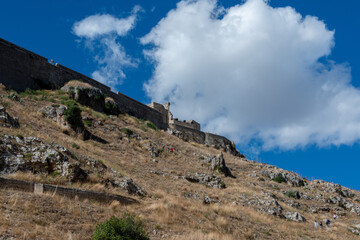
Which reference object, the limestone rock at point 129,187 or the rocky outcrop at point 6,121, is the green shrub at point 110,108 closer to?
the rocky outcrop at point 6,121

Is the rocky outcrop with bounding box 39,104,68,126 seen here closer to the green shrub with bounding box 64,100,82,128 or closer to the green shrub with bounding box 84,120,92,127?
the green shrub with bounding box 64,100,82,128

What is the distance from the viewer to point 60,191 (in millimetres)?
11273

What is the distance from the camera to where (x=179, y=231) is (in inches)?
456

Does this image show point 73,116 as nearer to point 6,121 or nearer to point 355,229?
point 6,121

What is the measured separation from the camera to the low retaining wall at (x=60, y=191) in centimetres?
1044

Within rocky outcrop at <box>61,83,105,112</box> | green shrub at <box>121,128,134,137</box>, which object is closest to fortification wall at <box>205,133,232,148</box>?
rocky outcrop at <box>61,83,105,112</box>

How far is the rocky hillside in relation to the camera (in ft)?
32.8

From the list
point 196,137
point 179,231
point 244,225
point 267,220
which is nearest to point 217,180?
point 267,220

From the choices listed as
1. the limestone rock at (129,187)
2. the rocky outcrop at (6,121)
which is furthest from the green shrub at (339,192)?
the rocky outcrop at (6,121)

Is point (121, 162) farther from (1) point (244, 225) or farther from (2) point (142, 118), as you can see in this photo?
(2) point (142, 118)

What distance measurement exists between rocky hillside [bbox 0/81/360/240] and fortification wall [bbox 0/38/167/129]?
1.46 metres

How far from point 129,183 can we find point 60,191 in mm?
4690

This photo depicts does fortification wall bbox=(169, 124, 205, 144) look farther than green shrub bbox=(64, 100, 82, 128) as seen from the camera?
Yes

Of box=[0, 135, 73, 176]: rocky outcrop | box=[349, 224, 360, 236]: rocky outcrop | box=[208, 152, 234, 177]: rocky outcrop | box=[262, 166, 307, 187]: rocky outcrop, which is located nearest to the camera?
box=[0, 135, 73, 176]: rocky outcrop
